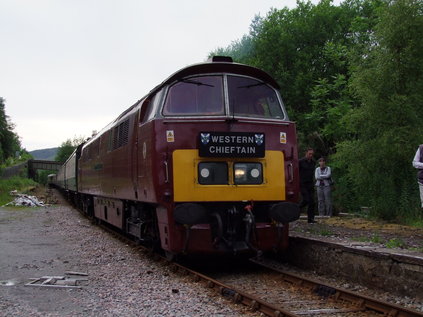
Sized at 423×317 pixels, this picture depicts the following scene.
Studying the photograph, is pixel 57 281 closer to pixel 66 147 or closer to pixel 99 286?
pixel 99 286

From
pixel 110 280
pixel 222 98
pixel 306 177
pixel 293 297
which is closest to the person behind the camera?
pixel 293 297

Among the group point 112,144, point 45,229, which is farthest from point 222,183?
point 45,229

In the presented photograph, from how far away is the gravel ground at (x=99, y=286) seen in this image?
5.71m

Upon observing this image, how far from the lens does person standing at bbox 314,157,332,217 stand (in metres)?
12.9

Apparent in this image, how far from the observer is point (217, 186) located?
24.0ft

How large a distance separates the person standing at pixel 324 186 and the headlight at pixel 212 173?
6042 mm

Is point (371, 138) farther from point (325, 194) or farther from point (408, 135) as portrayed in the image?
point (325, 194)

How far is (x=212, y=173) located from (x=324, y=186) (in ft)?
20.9

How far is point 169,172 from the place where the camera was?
7.27 meters

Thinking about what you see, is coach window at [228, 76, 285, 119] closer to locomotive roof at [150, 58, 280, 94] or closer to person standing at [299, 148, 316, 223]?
locomotive roof at [150, 58, 280, 94]

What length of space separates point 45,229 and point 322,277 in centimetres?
1038

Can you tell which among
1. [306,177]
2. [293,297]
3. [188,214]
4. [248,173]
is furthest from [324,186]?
[293,297]

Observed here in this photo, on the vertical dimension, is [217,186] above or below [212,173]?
below

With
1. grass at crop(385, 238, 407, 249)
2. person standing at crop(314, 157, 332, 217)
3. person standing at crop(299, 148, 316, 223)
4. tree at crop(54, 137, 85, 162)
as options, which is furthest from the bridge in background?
grass at crop(385, 238, 407, 249)
